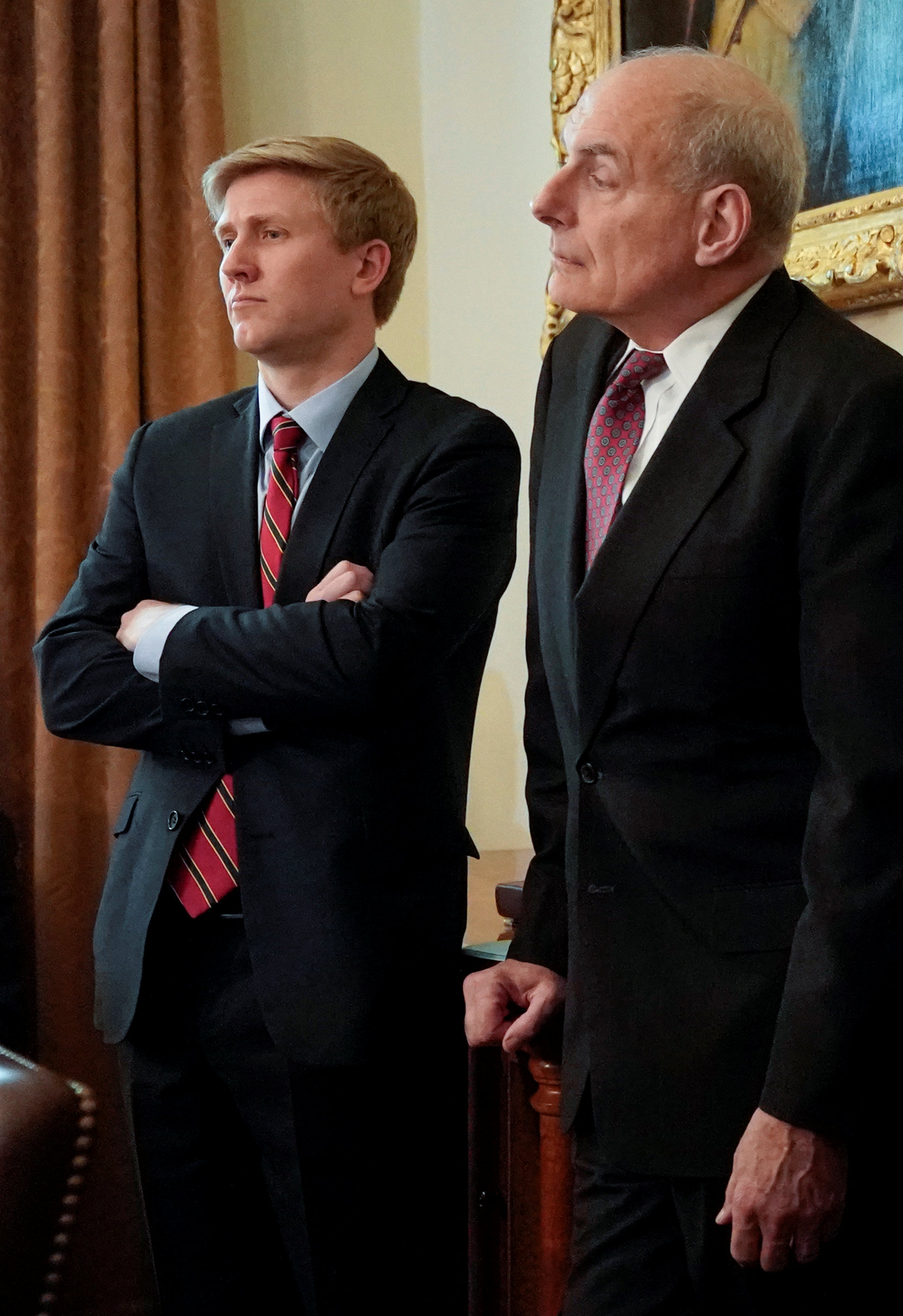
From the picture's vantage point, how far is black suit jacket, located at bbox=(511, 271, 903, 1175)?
135cm

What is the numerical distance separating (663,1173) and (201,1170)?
77cm

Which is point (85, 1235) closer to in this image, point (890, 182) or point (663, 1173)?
point (663, 1173)

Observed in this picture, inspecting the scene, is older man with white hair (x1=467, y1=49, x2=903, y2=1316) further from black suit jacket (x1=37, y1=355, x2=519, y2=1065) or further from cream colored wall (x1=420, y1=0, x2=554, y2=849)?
cream colored wall (x1=420, y1=0, x2=554, y2=849)

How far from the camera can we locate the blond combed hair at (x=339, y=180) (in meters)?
2.06

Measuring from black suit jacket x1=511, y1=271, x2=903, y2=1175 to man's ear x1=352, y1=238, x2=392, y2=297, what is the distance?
27.8 inches

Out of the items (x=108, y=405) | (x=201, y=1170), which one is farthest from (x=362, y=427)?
(x=108, y=405)

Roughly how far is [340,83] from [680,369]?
2.29 metres

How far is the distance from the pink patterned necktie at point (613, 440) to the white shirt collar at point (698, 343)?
1.8 inches

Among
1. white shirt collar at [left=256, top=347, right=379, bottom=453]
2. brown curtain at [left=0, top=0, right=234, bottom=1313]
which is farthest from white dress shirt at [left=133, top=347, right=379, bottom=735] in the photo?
brown curtain at [left=0, top=0, right=234, bottom=1313]

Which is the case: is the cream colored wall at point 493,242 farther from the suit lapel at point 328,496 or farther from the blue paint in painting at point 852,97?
the suit lapel at point 328,496

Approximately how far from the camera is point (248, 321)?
2.00 metres

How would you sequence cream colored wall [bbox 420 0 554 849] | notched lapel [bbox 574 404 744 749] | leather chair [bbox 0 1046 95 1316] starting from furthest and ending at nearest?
cream colored wall [bbox 420 0 554 849], notched lapel [bbox 574 404 744 749], leather chair [bbox 0 1046 95 1316]

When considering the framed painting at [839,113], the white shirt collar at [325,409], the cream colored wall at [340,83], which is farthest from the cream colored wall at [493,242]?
the white shirt collar at [325,409]

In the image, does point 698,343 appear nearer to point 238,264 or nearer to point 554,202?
point 554,202
